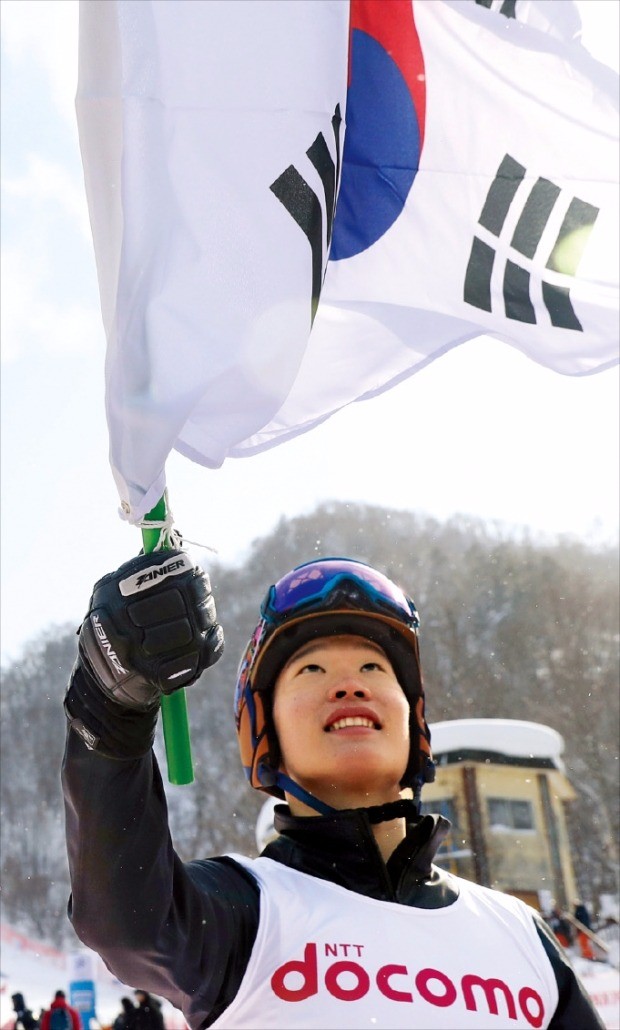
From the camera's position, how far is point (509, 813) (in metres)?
17.2

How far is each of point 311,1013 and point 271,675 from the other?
0.89 m

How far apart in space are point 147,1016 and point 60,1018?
796 millimetres

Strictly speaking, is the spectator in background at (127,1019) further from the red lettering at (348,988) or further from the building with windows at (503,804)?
the red lettering at (348,988)

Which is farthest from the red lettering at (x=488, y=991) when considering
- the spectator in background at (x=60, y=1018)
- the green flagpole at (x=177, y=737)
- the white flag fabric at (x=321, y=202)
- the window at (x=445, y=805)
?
the window at (x=445, y=805)

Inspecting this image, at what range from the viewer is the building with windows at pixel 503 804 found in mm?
15953

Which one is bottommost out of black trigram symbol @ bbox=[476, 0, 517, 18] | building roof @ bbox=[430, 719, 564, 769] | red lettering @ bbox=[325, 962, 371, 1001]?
red lettering @ bbox=[325, 962, 371, 1001]

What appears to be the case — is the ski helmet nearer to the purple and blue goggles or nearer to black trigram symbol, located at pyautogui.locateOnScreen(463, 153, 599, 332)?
the purple and blue goggles

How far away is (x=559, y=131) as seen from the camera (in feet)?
12.0

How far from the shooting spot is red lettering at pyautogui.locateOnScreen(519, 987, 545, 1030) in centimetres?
228

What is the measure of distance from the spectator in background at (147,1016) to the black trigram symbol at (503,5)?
7715mm

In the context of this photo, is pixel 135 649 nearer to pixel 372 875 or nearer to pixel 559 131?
pixel 372 875

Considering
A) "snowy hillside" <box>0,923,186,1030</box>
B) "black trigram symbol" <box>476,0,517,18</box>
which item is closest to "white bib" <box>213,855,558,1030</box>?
"black trigram symbol" <box>476,0,517,18</box>

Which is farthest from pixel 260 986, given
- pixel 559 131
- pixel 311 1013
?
pixel 559 131

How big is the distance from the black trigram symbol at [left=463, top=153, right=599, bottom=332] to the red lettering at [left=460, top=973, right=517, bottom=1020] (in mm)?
2015
